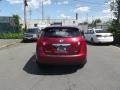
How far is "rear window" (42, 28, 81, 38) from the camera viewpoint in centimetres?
1201

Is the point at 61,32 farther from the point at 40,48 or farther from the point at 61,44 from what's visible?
the point at 40,48

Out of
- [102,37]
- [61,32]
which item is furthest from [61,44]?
[102,37]

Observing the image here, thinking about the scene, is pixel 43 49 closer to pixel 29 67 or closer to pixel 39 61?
pixel 39 61

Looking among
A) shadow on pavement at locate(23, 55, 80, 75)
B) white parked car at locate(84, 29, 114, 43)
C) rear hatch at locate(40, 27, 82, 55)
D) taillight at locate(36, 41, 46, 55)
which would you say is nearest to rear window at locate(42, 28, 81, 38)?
rear hatch at locate(40, 27, 82, 55)

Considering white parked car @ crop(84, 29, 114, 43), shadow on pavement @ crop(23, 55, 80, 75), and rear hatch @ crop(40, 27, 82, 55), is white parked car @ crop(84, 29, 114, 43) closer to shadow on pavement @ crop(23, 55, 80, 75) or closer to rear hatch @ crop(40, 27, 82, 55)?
shadow on pavement @ crop(23, 55, 80, 75)

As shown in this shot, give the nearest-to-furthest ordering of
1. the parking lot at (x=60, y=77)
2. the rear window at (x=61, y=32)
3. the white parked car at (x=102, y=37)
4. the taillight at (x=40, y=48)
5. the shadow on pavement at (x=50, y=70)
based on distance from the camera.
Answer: the parking lot at (x=60, y=77)
the taillight at (x=40, y=48)
the shadow on pavement at (x=50, y=70)
the rear window at (x=61, y=32)
the white parked car at (x=102, y=37)

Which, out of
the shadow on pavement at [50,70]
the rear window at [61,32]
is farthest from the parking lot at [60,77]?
the rear window at [61,32]

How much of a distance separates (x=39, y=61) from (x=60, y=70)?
0.99 m

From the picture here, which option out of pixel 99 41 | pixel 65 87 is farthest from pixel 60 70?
pixel 99 41

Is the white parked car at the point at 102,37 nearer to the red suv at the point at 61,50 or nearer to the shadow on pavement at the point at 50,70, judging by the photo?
the shadow on pavement at the point at 50,70

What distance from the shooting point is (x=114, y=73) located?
11.4 metres

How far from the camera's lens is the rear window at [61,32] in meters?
12.0

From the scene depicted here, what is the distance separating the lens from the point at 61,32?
12.1 m

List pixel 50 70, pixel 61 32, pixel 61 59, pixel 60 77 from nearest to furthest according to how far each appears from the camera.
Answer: pixel 60 77, pixel 61 59, pixel 61 32, pixel 50 70
